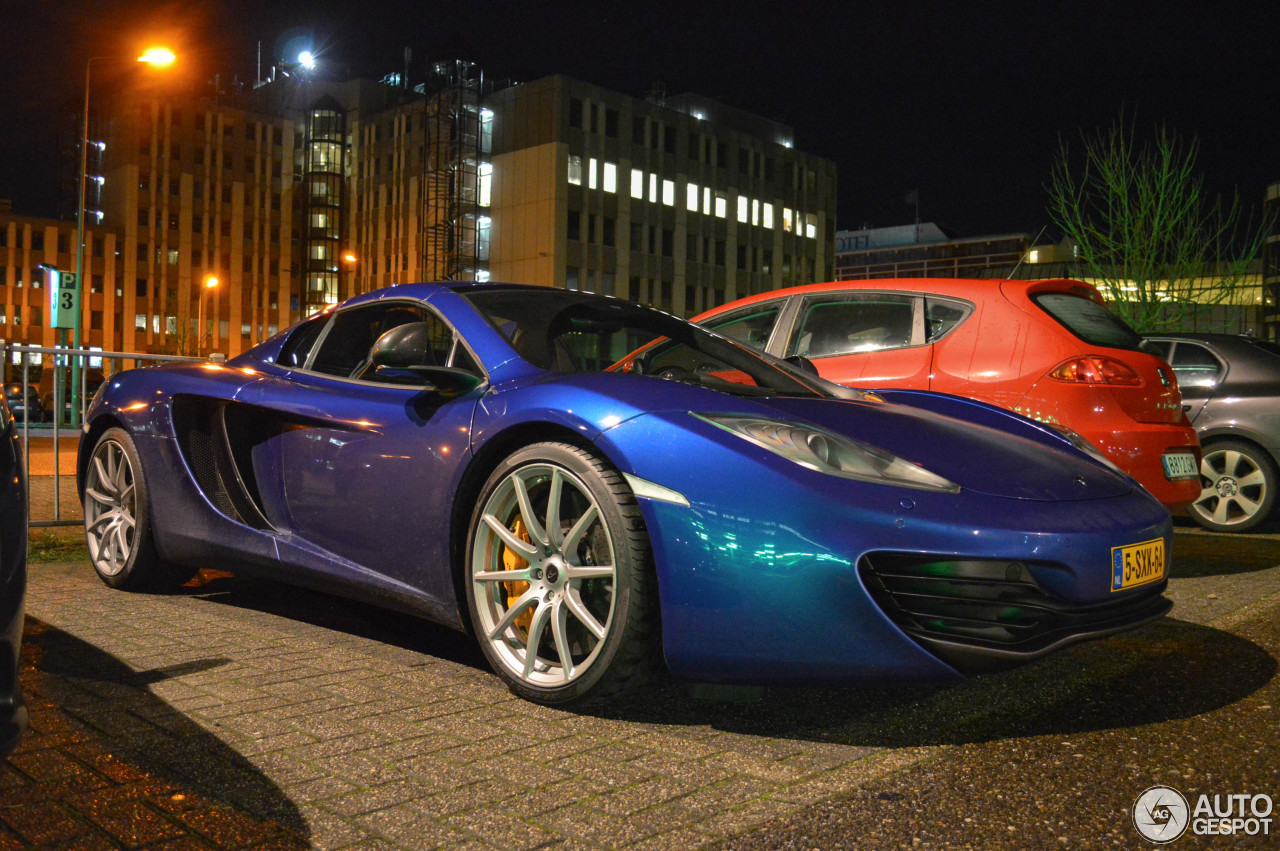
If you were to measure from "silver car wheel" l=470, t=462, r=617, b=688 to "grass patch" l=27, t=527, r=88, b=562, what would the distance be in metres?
3.22

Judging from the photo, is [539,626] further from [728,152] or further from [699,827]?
[728,152]

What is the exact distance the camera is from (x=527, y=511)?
Result: 3137 mm

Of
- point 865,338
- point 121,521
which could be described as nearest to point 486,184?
point 865,338

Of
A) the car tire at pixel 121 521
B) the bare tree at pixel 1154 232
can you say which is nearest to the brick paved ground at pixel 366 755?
the car tire at pixel 121 521

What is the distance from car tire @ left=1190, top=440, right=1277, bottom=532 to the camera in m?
7.75

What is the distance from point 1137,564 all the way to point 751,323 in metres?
3.65

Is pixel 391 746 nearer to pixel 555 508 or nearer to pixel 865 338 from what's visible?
pixel 555 508

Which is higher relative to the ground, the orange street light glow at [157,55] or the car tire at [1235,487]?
the orange street light glow at [157,55]

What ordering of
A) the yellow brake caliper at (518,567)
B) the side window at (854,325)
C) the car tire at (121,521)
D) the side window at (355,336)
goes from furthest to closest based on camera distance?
the side window at (854,325), the car tire at (121,521), the side window at (355,336), the yellow brake caliper at (518,567)

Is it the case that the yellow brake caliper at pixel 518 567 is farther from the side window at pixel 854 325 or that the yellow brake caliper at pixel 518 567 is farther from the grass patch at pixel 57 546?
the grass patch at pixel 57 546

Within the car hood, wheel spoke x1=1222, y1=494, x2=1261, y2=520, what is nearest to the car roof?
the car hood

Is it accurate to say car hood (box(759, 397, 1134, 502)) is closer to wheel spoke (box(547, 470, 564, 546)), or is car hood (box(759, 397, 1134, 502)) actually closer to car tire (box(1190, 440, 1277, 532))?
wheel spoke (box(547, 470, 564, 546))

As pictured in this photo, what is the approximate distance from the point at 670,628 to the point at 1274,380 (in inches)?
268

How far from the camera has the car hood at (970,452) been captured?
2910 millimetres
